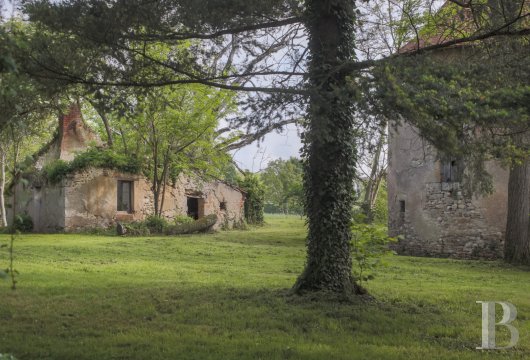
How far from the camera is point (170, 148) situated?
958 inches

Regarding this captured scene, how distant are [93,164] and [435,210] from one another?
14301mm

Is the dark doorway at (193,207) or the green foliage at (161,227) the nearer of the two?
the green foliage at (161,227)

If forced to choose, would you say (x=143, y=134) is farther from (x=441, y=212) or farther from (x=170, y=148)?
(x=441, y=212)

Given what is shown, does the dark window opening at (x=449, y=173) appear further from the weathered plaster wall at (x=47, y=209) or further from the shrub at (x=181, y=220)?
the weathered plaster wall at (x=47, y=209)

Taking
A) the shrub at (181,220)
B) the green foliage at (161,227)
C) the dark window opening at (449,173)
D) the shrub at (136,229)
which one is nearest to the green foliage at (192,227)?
the green foliage at (161,227)

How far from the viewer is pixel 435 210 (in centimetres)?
1838

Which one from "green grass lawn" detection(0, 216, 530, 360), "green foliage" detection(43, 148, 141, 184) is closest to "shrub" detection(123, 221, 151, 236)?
"green foliage" detection(43, 148, 141, 184)

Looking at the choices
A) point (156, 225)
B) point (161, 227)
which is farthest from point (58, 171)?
point (161, 227)

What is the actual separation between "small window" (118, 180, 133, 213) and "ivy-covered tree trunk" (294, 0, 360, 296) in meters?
18.3

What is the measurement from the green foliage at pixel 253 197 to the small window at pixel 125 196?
381 inches

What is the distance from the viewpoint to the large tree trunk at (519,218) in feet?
48.4

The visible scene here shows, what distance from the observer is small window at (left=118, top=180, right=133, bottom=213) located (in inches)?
971

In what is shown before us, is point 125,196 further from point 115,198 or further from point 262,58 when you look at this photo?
point 262,58

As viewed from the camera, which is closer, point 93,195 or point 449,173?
point 449,173
